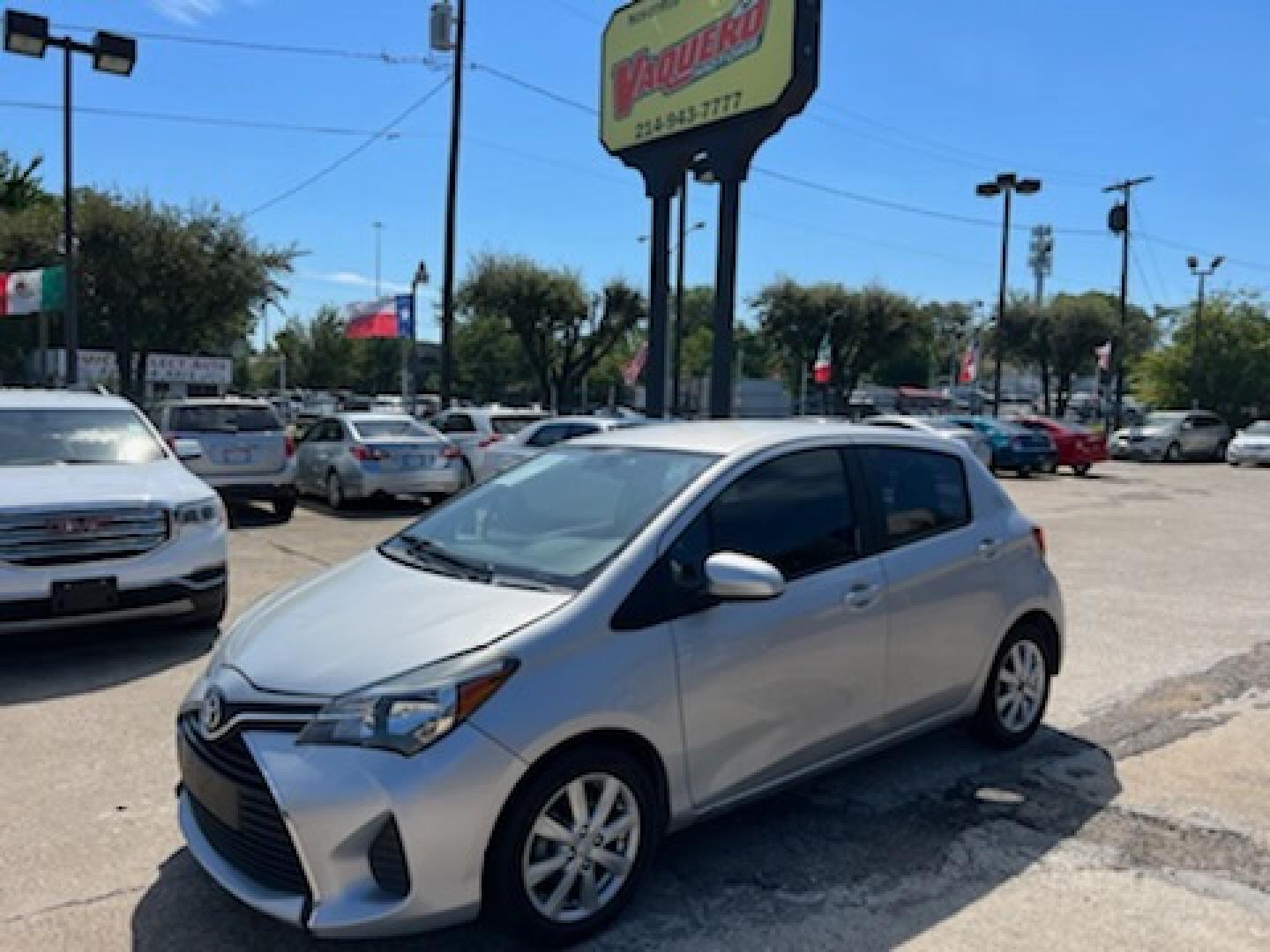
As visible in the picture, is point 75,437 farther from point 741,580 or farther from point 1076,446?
point 1076,446

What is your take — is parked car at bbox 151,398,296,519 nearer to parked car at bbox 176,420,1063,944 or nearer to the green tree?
parked car at bbox 176,420,1063,944

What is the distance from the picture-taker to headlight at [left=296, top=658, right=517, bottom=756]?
279cm

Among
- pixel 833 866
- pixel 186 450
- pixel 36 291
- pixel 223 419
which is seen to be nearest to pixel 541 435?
pixel 223 419

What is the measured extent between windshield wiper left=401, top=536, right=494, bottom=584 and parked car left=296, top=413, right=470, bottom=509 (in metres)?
10.00

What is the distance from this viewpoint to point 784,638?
3602 mm

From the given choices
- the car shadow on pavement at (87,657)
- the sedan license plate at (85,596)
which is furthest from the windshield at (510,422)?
the sedan license plate at (85,596)

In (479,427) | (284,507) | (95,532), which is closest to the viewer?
(95,532)

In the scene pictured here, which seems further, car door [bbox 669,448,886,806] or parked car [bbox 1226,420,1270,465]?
parked car [bbox 1226,420,1270,465]

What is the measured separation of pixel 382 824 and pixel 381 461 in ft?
38.0

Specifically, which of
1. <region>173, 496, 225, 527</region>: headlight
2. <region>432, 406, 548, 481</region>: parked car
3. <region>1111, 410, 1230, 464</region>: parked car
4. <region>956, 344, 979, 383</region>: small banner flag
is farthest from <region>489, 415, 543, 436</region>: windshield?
<region>956, 344, 979, 383</region>: small banner flag

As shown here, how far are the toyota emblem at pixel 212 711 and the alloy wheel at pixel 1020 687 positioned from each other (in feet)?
11.0

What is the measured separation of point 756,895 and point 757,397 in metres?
58.9

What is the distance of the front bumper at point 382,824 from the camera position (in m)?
2.72

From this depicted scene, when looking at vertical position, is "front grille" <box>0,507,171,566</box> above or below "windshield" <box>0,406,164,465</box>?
below
